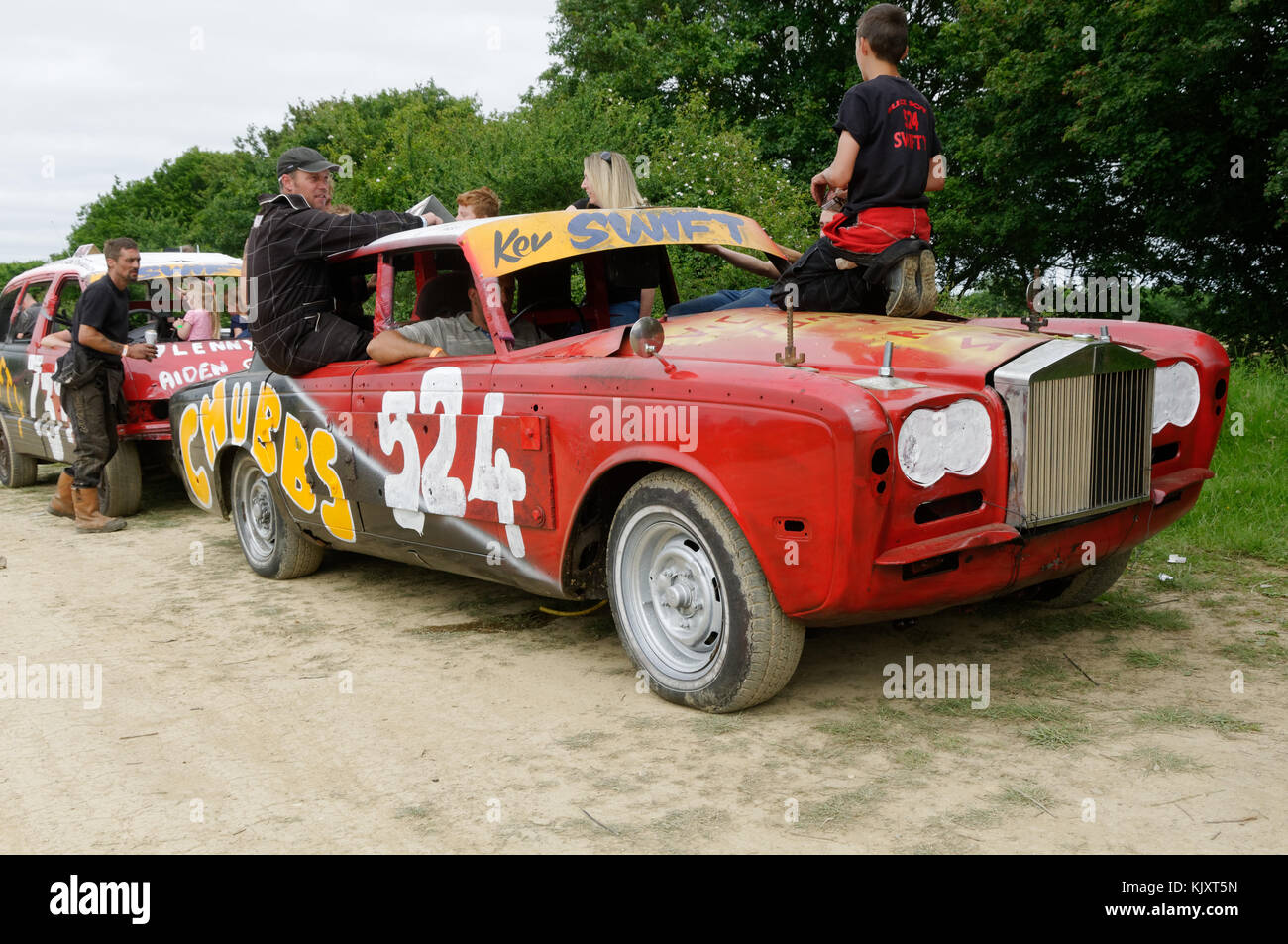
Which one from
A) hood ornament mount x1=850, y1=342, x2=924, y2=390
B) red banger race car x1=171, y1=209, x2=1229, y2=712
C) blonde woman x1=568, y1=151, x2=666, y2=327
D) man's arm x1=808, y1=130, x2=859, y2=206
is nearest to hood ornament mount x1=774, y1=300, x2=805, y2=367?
red banger race car x1=171, y1=209, x2=1229, y2=712

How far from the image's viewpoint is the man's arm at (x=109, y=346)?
809 centimetres

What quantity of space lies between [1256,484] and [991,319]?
2626 millimetres

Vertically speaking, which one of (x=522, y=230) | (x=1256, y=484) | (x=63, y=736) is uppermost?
(x=522, y=230)

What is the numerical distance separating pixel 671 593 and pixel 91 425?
5.93 metres

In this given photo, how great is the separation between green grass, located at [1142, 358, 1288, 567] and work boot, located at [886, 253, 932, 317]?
2.18 metres

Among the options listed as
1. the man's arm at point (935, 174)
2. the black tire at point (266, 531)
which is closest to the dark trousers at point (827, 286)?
the man's arm at point (935, 174)

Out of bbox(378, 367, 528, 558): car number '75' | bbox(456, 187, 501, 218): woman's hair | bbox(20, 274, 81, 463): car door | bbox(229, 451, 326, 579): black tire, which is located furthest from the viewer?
bbox(20, 274, 81, 463): car door

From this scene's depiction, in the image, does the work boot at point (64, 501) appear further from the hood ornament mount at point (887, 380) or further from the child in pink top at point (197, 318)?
the hood ornament mount at point (887, 380)

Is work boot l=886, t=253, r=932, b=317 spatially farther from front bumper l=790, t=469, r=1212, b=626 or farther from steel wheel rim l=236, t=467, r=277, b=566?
steel wheel rim l=236, t=467, r=277, b=566

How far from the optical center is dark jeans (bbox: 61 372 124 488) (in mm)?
8203

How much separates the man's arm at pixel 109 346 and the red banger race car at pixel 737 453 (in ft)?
11.4

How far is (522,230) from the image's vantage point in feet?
16.1
